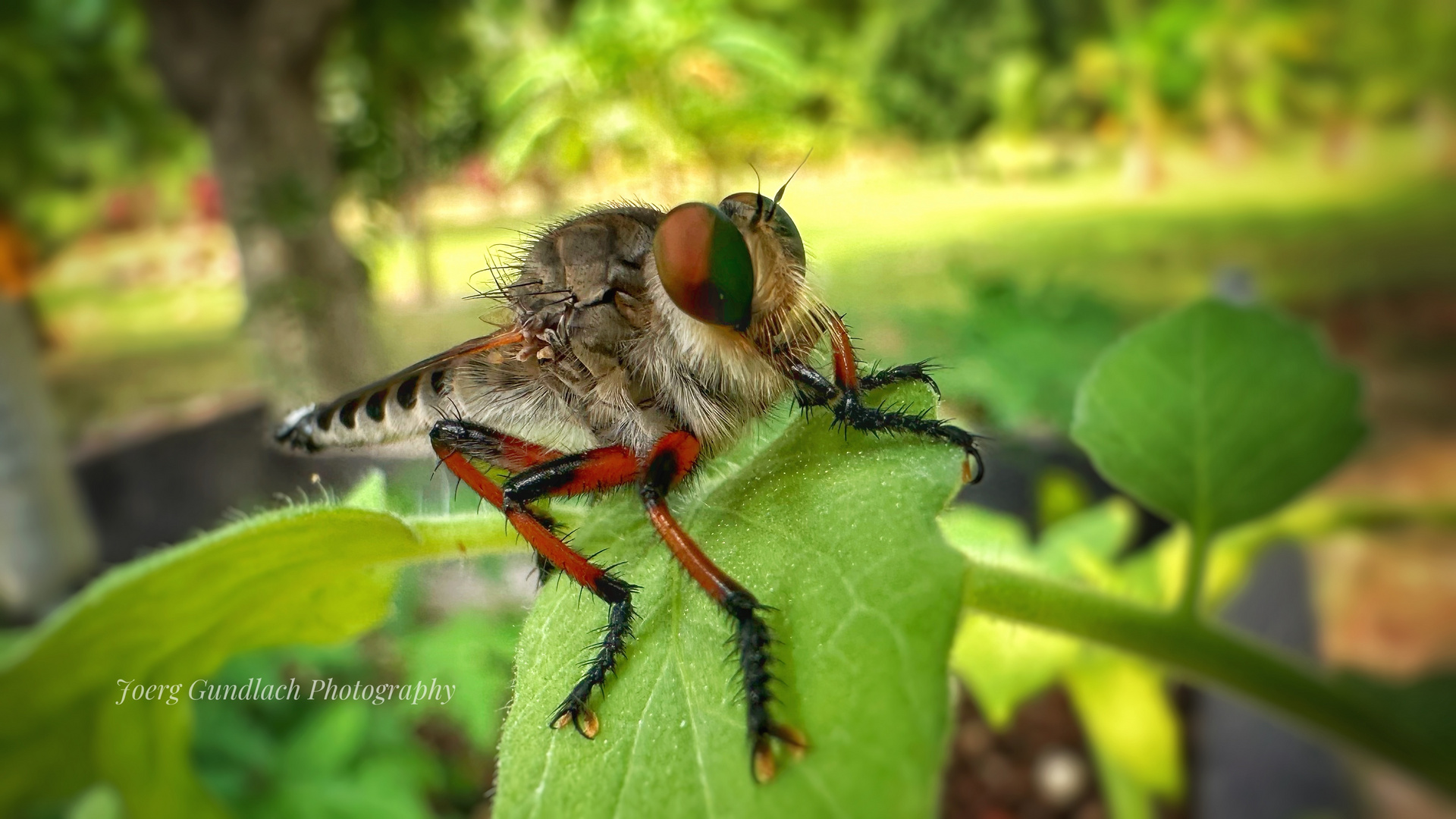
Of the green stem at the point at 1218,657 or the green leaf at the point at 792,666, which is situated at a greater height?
the green leaf at the point at 792,666

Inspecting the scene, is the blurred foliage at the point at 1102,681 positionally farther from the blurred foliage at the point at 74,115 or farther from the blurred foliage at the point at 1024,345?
the blurred foliage at the point at 74,115

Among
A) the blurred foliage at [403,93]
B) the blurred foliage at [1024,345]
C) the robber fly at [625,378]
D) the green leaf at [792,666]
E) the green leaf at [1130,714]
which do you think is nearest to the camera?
the green leaf at [792,666]

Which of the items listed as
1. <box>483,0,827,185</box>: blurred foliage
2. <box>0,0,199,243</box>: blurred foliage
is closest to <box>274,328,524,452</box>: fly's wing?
<box>483,0,827,185</box>: blurred foliage

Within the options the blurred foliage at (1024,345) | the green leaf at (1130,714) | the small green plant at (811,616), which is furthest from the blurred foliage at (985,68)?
the small green plant at (811,616)

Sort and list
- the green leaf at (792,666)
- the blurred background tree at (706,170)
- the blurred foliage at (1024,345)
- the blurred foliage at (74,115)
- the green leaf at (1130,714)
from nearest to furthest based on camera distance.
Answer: the green leaf at (792,666), the green leaf at (1130,714), the blurred foliage at (1024,345), the blurred background tree at (706,170), the blurred foliage at (74,115)

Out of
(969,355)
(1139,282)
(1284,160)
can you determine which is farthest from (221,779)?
(1284,160)

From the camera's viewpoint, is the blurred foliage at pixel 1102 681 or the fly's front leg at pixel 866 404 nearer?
the fly's front leg at pixel 866 404

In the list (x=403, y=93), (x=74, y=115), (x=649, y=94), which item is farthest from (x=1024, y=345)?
(x=74, y=115)
